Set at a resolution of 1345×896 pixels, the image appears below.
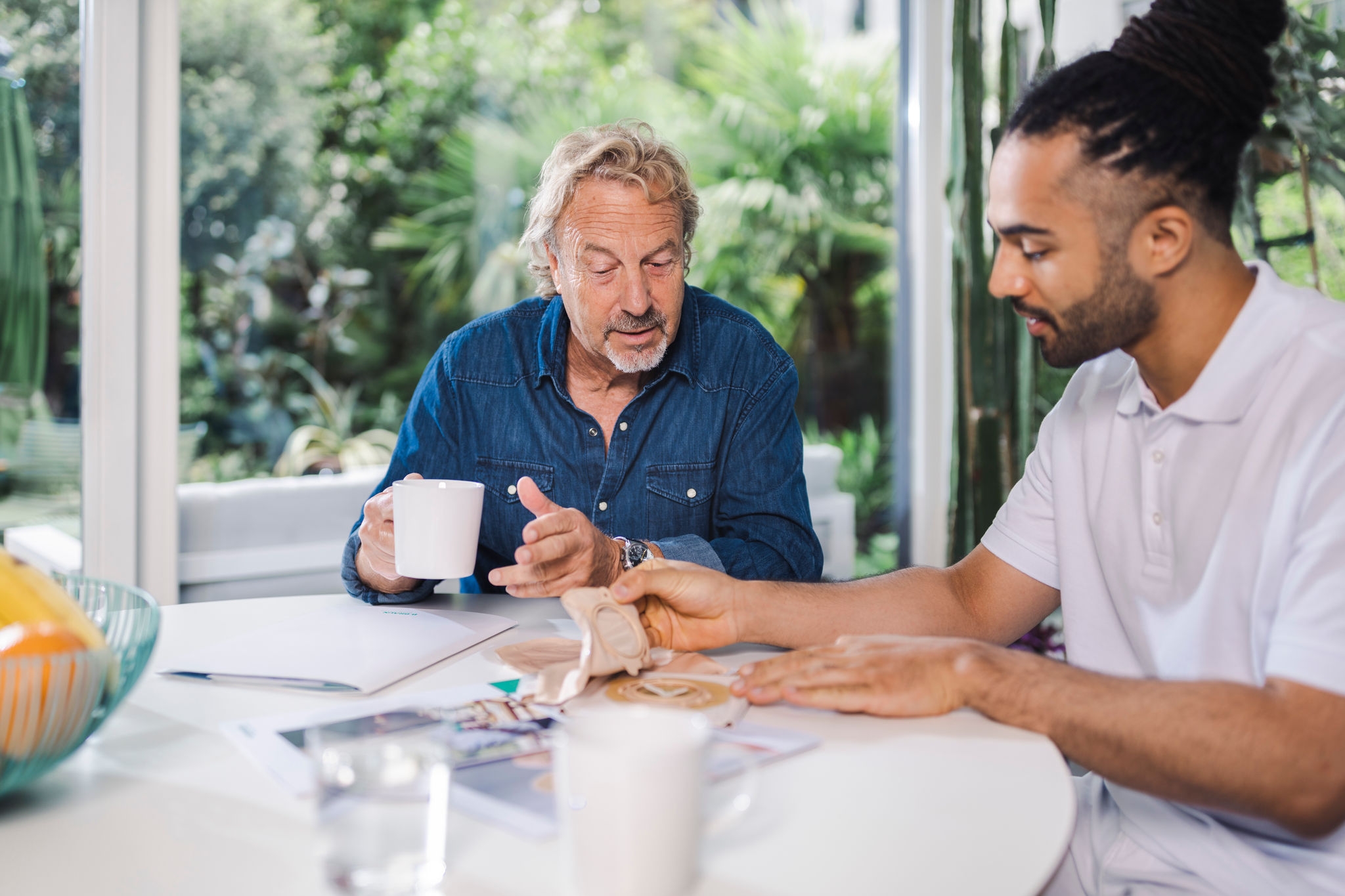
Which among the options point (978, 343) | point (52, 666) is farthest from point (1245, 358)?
point (978, 343)

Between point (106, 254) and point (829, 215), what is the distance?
100.0 inches

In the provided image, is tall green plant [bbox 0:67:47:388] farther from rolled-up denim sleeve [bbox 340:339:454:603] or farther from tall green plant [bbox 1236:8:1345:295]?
tall green plant [bbox 1236:8:1345:295]

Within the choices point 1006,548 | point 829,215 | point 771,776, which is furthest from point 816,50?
point 771,776

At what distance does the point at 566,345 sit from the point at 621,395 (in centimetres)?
13

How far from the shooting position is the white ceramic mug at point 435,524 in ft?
3.89

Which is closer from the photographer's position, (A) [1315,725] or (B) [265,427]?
(A) [1315,725]

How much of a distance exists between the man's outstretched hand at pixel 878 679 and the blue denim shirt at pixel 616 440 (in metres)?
0.72

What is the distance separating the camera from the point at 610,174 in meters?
1.72

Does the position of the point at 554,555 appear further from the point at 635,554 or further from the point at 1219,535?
the point at 1219,535

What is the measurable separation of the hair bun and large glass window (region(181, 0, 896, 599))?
2839 millimetres

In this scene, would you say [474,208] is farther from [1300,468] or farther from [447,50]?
[1300,468]

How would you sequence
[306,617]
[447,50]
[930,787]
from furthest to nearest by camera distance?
1. [447,50]
2. [306,617]
3. [930,787]

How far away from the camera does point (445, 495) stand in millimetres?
1182

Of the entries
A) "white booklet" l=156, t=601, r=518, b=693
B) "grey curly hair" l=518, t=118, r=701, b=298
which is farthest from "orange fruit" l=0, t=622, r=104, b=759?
"grey curly hair" l=518, t=118, r=701, b=298
